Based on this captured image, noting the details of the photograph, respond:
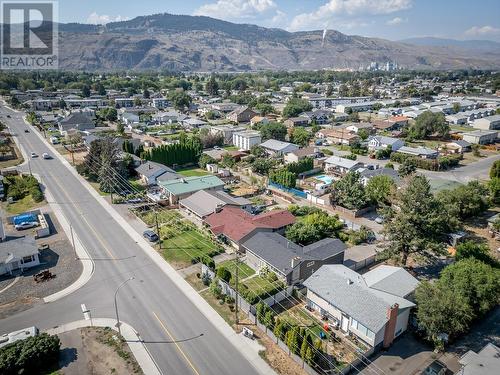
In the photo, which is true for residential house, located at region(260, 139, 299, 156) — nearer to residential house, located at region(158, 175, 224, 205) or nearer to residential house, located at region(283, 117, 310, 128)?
residential house, located at region(158, 175, 224, 205)

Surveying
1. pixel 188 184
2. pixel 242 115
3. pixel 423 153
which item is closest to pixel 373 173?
pixel 423 153

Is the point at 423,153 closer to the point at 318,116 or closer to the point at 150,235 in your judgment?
the point at 318,116

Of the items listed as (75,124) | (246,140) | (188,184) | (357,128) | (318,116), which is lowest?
(188,184)

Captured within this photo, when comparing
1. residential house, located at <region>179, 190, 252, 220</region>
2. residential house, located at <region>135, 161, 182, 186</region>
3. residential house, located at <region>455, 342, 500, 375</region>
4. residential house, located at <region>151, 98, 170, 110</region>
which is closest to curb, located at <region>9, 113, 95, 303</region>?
residential house, located at <region>179, 190, 252, 220</region>

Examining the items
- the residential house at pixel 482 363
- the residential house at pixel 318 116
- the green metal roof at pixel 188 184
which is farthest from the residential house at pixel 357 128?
the residential house at pixel 482 363

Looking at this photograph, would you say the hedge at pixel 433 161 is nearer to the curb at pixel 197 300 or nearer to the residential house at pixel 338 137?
the residential house at pixel 338 137

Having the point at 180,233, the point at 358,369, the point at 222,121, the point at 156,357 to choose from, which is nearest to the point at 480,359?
the point at 358,369
